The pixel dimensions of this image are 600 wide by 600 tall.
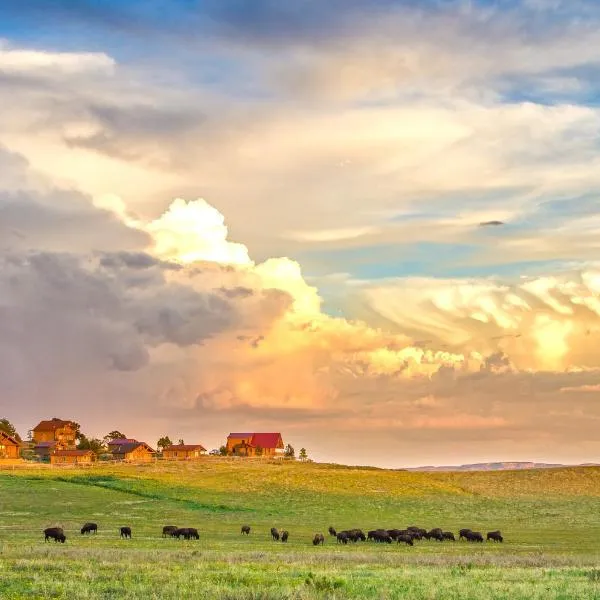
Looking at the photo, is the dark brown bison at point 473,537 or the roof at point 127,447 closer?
the dark brown bison at point 473,537

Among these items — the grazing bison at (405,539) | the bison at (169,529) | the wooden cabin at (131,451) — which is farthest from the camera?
the wooden cabin at (131,451)

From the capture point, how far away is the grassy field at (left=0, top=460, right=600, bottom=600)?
2886 cm

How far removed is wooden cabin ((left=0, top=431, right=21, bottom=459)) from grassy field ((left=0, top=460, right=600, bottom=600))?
131ft

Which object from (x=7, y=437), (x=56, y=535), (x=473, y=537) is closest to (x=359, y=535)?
(x=473, y=537)

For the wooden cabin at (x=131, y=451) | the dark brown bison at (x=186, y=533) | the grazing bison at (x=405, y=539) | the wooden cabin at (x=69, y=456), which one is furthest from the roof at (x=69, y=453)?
the grazing bison at (x=405, y=539)

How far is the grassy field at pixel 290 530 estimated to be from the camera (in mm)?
28859

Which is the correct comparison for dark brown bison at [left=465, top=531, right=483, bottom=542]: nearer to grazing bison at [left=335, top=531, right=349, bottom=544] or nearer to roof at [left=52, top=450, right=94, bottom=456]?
grazing bison at [left=335, top=531, right=349, bottom=544]

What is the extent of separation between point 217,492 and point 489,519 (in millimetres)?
Answer: 32603

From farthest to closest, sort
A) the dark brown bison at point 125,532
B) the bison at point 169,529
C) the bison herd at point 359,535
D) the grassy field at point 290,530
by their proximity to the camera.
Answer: the bison at point 169,529 < the bison herd at point 359,535 < the dark brown bison at point 125,532 < the grassy field at point 290,530

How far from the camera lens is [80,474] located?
11906 centimetres

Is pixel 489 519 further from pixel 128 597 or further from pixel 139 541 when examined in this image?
pixel 128 597

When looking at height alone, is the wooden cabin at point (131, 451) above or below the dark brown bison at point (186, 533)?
above

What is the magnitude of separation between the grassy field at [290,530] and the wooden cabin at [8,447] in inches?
1575

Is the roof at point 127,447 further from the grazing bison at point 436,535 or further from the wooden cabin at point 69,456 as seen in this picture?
the grazing bison at point 436,535
